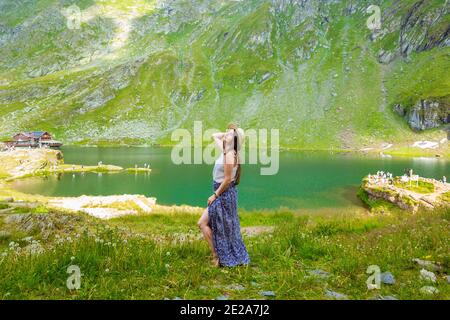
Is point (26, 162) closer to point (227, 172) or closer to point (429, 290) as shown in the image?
point (227, 172)

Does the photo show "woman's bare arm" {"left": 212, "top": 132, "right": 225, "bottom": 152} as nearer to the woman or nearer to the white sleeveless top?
the woman

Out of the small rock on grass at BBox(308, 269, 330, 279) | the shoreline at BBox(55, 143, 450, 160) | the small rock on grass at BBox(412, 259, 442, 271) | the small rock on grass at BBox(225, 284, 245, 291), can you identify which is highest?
the shoreline at BBox(55, 143, 450, 160)

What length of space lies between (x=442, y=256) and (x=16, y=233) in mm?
14625

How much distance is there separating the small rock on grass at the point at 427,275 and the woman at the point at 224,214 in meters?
4.21

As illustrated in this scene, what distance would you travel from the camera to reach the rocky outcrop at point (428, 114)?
15625 cm

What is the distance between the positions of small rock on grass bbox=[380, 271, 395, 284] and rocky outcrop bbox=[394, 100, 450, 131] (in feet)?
580

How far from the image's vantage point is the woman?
29.0 feet

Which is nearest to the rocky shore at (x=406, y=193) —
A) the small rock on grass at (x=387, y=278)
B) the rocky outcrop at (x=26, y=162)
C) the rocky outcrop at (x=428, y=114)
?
the small rock on grass at (x=387, y=278)

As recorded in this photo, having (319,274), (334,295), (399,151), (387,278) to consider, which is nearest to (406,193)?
(387,278)

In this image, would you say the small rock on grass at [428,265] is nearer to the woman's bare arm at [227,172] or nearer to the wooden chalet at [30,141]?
the woman's bare arm at [227,172]

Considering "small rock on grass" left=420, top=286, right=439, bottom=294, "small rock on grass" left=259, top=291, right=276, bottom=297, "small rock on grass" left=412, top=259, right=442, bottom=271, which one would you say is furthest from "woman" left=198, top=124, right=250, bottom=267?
"small rock on grass" left=412, top=259, right=442, bottom=271

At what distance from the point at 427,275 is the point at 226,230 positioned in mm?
4937

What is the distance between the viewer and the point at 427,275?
299 inches

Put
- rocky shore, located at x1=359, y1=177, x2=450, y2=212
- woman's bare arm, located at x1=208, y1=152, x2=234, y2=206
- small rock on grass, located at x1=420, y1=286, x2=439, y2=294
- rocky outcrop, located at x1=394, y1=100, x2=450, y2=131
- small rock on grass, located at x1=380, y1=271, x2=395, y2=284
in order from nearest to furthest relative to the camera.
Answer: small rock on grass, located at x1=420, y1=286, x2=439, y2=294, small rock on grass, located at x1=380, y1=271, x2=395, y2=284, woman's bare arm, located at x1=208, y1=152, x2=234, y2=206, rocky shore, located at x1=359, y1=177, x2=450, y2=212, rocky outcrop, located at x1=394, y1=100, x2=450, y2=131
